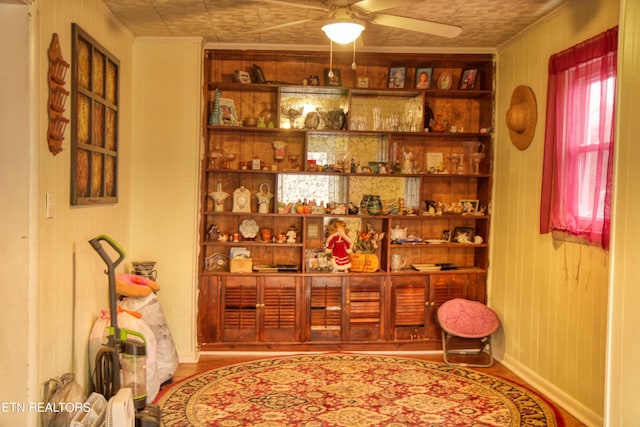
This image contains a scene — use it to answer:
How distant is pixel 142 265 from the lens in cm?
462

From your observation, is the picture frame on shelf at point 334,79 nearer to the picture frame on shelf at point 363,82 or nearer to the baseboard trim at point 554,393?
the picture frame on shelf at point 363,82

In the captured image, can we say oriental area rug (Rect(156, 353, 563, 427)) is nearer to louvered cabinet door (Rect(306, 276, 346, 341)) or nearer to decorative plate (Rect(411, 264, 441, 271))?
louvered cabinet door (Rect(306, 276, 346, 341))

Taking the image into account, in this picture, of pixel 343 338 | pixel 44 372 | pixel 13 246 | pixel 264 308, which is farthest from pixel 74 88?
pixel 343 338

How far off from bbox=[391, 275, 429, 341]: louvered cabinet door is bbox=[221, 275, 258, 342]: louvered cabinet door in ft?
4.09

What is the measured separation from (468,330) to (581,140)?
1.91 metres

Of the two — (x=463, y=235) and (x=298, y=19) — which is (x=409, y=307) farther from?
(x=298, y=19)

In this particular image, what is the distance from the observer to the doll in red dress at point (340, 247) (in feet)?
16.7

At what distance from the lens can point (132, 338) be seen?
3826 mm

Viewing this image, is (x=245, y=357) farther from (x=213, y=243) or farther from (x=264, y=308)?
(x=213, y=243)

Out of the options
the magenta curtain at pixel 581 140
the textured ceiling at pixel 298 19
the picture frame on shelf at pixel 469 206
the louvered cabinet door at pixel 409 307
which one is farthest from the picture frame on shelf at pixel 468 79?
the louvered cabinet door at pixel 409 307

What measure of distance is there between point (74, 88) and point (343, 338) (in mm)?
3029

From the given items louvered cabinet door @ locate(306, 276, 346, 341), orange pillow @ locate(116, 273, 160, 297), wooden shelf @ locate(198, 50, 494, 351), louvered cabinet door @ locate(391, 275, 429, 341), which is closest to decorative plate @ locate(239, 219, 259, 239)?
wooden shelf @ locate(198, 50, 494, 351)

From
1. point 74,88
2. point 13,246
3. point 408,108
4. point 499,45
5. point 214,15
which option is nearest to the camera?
point 13,246

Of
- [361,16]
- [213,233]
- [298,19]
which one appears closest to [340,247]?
[213,233]
